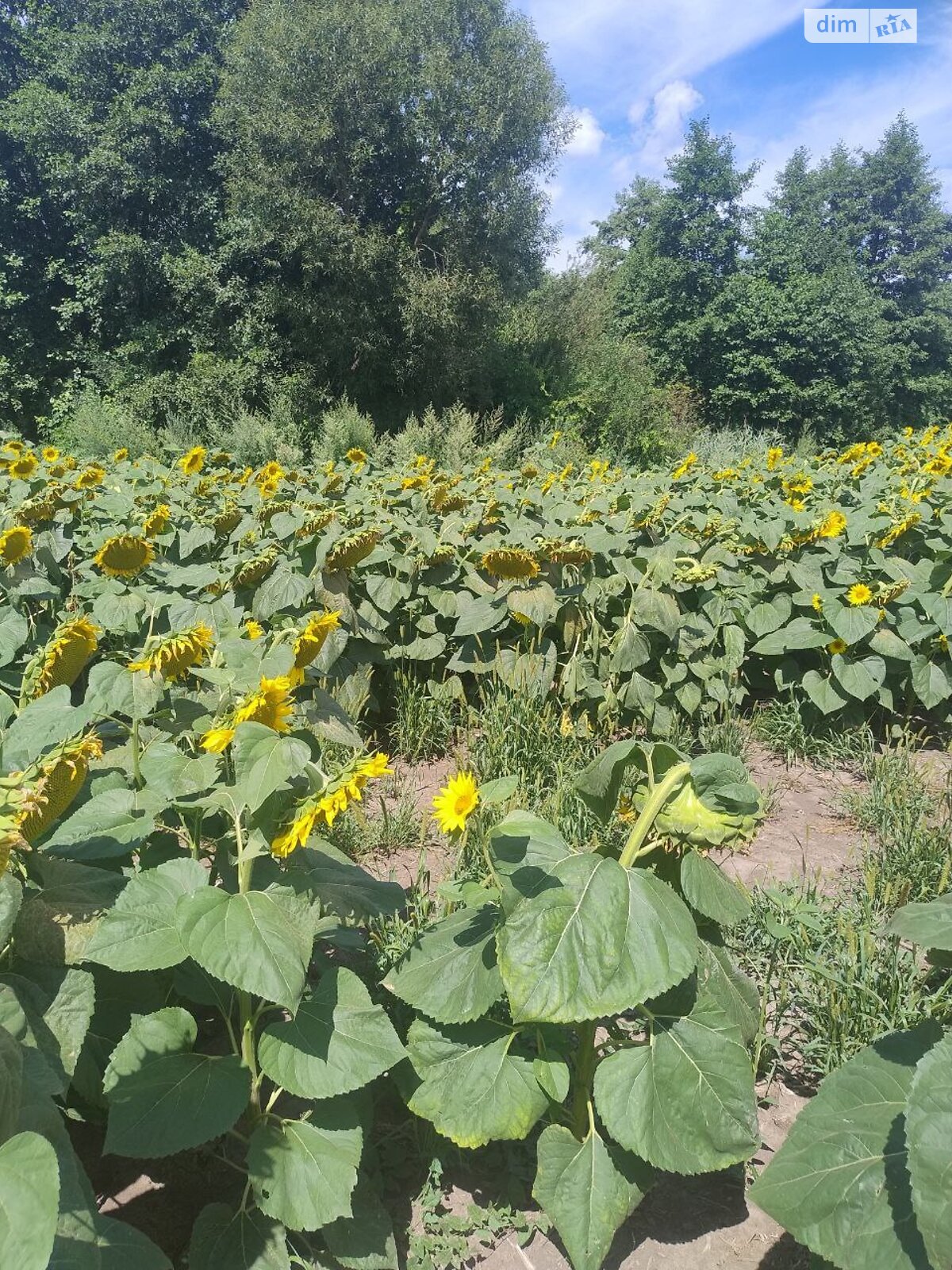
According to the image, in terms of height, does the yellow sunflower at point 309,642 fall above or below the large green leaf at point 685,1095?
above

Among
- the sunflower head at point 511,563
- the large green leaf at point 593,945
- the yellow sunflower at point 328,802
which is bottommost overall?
the large green leaf at point 593,945

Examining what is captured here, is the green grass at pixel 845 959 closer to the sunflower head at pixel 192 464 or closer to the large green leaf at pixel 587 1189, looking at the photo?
the large green leaf at pixel 587 1189

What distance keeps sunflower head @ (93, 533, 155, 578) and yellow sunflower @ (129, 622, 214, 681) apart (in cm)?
110

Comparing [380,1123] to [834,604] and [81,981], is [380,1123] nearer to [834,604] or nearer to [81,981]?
[81,981]

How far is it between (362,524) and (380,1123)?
92.9 inches

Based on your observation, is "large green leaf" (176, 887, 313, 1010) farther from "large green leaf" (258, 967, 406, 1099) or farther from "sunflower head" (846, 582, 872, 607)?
"sunflower head" (846, 582, 872, 607)

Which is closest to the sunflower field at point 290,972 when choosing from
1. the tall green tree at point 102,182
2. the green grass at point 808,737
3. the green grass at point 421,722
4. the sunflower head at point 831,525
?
the green grass at point 421,722

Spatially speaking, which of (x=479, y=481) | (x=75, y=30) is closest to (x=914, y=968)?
(x=479, y=481)

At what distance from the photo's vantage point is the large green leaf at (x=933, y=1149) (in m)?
0.93

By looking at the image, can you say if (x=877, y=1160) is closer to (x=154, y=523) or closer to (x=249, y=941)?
(x=249, y=941)

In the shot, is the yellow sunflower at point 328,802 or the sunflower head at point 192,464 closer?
the yellow sunflower at point 328,802

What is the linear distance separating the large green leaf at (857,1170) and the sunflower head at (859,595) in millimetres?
2694

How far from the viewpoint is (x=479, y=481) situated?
4.86m

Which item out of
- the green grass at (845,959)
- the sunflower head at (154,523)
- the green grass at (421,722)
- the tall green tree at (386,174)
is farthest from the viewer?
the tall green tree at (386,174)
